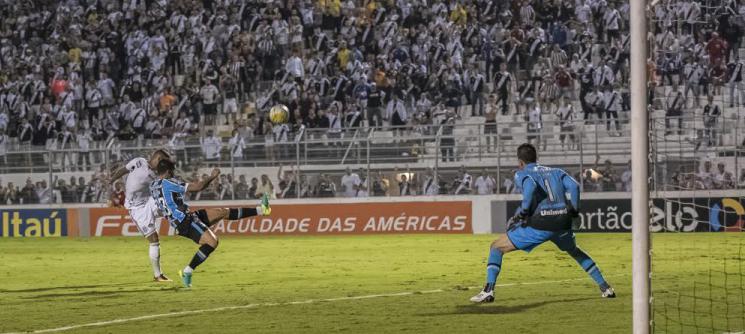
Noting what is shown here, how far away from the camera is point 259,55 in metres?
40.3

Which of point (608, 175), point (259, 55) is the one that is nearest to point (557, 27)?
point (608, 175)

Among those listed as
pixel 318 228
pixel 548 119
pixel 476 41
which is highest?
pixel 476 41

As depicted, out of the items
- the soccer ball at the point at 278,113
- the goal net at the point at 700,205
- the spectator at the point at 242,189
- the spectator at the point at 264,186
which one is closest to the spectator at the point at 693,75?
the goal net at the point at 700,205

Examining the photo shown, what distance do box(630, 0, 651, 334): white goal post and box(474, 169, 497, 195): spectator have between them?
74.5 ft

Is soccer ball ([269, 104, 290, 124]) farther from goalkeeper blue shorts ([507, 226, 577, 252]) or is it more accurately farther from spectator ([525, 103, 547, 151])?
goalkeeper blue shorts ([507, 226, 577, 252])

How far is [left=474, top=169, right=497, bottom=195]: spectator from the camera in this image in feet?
103

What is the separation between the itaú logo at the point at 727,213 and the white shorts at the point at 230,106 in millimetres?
15822

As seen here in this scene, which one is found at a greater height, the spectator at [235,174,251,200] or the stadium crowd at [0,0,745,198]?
the stadium crowd at [0,0,745,198]

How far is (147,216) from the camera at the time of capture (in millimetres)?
19156

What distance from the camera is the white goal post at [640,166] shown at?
869cm

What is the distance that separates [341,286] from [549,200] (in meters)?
4.44

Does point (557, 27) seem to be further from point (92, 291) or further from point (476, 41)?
point (92, 291)

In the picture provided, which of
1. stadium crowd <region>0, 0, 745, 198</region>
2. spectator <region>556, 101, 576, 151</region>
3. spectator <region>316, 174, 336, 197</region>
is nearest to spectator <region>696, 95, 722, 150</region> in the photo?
stadium crowd <region>0, 0, 745, 198</region>

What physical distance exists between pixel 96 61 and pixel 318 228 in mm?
13479
